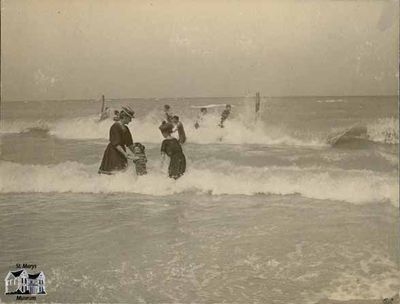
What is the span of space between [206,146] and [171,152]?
171mm

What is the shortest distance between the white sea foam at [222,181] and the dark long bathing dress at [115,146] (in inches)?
2.1

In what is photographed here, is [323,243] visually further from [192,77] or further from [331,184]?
[192,77]

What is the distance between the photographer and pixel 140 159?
215 cm

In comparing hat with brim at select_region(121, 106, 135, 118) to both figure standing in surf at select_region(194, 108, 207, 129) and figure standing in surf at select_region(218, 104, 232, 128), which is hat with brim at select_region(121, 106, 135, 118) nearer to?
figure standing in surf at select_region(194, 108, 207, 129)

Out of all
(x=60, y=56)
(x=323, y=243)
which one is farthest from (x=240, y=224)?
(x=60, y=56)

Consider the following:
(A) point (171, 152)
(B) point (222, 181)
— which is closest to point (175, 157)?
(A) point (171, 152)

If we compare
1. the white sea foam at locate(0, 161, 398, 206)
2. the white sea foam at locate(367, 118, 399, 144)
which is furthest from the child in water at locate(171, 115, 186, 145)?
the white sea foam at locate(367, 118, 399, 144)

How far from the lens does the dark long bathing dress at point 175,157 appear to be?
2.12 meters

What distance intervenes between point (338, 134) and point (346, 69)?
317 millimetres

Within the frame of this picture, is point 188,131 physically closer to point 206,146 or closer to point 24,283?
point 206,146

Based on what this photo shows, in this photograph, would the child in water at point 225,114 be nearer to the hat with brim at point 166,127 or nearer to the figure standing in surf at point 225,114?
the figure standing in surf at point 225,114

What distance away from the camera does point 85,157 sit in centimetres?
214

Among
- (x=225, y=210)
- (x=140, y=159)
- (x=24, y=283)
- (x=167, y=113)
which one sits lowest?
(x=24, y=283)

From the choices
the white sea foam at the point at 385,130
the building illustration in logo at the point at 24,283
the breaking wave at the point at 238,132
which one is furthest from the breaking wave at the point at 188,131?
the building illustration in logo at the point at 24,283
